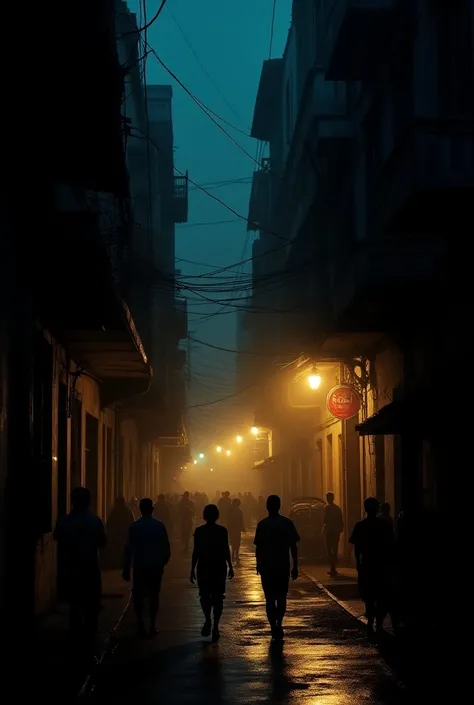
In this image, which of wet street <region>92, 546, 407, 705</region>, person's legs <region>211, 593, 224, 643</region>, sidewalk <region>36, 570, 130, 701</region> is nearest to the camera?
wet street <region>92, 546, 407, 705</region>

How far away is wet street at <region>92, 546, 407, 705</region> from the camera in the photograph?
10.1 metres

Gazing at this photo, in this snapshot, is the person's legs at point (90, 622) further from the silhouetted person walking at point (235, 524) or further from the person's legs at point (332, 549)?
the silhouetted person walking at point (235, 524)

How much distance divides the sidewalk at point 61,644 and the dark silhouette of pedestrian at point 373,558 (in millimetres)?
3246

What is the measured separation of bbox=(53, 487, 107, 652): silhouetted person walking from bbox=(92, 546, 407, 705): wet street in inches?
19.1

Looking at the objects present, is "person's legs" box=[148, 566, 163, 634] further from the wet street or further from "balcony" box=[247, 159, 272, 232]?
"balcony" box=[247, 159, 272, 232]

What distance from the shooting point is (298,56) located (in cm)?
3578

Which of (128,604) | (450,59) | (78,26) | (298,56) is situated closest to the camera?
(78,26)

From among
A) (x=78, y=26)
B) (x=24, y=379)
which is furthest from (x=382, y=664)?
(x=78, y=26)

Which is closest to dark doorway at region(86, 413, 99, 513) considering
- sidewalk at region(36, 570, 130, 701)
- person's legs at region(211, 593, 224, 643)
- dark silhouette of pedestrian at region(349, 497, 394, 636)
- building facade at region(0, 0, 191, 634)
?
building facade at region(0, 0, 191, 634)

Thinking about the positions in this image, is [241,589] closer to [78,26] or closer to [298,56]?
[78,26]

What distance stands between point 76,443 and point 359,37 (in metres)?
9.17

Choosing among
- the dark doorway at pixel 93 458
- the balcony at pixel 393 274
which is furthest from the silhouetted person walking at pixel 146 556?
the dark doorway at pixel 93 458

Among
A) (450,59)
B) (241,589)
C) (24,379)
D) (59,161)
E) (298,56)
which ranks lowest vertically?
(241,589)

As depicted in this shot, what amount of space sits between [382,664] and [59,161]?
6242 millimetres
